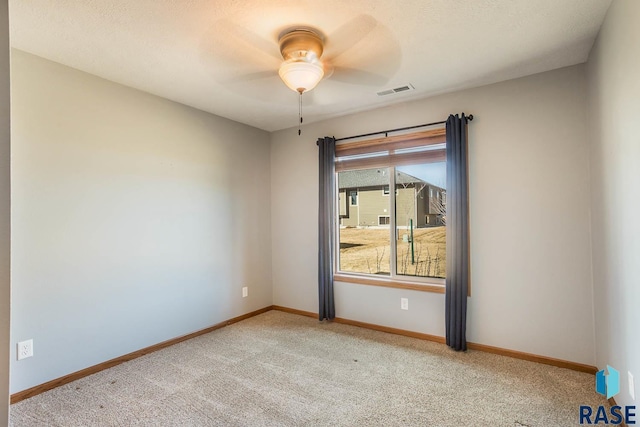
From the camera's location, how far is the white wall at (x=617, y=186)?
5.51ft

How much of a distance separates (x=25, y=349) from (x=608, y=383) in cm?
419

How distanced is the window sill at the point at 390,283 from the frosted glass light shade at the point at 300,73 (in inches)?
91.8

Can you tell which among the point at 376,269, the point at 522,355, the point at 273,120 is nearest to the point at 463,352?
the point at 522,355

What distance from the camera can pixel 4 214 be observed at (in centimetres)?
128

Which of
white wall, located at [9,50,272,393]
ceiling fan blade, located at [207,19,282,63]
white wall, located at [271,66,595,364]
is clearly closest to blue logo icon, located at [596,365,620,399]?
white wall, located at [271,66,595,364]

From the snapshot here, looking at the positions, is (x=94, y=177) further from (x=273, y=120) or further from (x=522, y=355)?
(x=522, y=355)

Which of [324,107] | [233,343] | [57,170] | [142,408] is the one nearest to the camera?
[142,408]

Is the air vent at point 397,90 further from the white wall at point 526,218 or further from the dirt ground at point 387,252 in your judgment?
the dirt ground at point 387,252

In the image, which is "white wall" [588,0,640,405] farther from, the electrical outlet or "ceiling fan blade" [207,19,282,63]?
the electrical outlet

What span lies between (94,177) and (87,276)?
0.84 m

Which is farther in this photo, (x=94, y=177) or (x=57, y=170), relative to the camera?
(x=94, y=177)

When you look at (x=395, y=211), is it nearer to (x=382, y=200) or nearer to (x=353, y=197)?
(x=382, y=200)

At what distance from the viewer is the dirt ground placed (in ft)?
11.4

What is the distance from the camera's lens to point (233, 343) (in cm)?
335
